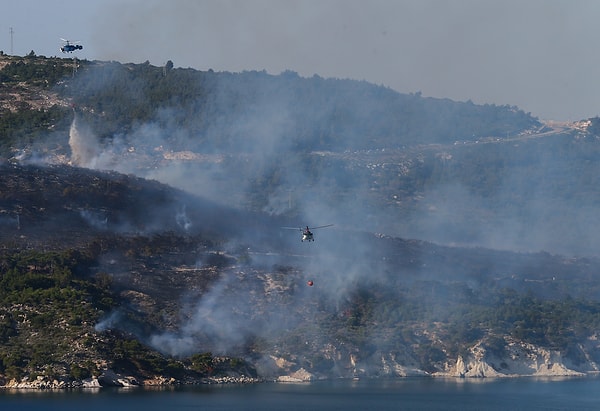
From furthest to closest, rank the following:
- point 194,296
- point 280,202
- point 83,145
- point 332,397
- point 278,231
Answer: point 83,145, point 280,202, point 278,231, point 194,296, point 332,397

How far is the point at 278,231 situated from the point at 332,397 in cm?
4566

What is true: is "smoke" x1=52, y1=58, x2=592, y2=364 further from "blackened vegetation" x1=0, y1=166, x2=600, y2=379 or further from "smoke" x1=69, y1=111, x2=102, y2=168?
"blackened vegetation" x1=0, y1=166, x2=600, y2=379

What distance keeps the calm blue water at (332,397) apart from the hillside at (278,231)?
14.4 feet

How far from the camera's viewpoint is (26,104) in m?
154

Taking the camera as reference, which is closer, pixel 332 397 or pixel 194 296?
pixel 332 397

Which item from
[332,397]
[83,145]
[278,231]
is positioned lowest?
[332,397]

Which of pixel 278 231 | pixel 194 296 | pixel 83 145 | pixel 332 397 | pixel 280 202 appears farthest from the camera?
pixel 83 145

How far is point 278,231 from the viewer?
12681 cm

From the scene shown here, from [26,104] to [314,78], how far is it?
2022 inches

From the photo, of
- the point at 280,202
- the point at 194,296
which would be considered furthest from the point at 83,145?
the point at 194,296

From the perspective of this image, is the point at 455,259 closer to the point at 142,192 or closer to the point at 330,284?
the point at 330,284

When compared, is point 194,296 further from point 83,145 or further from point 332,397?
point 83,145

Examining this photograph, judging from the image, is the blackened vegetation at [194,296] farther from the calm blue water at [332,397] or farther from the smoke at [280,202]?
the calm blue water at [332,397]

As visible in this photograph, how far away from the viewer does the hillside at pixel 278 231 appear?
3748 inches
